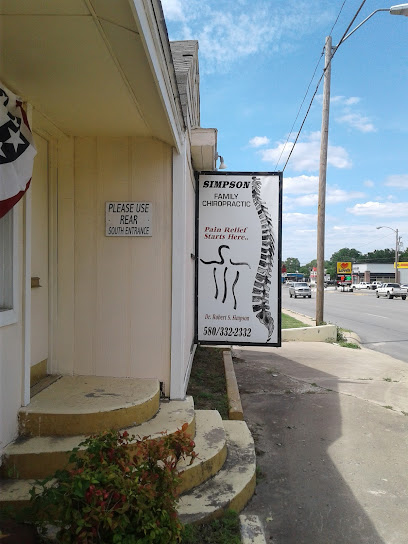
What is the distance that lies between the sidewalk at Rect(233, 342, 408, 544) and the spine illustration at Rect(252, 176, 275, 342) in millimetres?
1266

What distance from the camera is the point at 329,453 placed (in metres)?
4.26

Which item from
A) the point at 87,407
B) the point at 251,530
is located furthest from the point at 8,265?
the point at 251,530

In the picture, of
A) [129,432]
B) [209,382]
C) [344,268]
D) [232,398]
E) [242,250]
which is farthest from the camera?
[344,268]

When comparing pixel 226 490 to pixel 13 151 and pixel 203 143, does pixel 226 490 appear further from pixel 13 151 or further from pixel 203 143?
pixel 203 143

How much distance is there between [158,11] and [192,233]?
3.60m

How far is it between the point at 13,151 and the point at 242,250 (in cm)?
368

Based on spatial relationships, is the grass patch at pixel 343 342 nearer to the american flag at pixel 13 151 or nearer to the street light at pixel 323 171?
the street light at pixel 323 171

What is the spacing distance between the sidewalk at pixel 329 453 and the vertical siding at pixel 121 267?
4.80 feet

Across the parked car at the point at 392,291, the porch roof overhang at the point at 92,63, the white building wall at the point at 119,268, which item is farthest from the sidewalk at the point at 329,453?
the parked car at the point at 392,291

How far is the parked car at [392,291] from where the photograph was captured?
125 ft

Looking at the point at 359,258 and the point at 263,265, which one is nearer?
the point at 263,265

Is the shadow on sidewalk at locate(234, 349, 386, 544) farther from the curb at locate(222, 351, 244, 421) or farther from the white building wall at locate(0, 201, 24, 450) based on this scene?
the white building wall at locate(0, 201, 24, 450)

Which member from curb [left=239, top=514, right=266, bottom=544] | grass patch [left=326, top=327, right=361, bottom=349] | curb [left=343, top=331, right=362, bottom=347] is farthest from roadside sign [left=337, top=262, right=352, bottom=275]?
curb [left=239, top=514, right=266, bottom=544]

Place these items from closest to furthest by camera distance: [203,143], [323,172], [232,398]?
[232,398], [203,143], [323,172]
